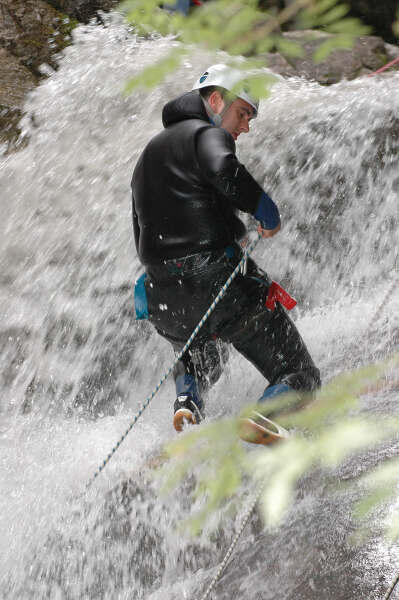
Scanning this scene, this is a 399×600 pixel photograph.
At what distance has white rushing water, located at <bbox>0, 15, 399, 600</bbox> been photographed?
9.91ft

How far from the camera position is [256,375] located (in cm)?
380

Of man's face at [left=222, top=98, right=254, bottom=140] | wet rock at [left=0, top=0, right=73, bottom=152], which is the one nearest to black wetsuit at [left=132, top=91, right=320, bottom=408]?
man's face at [left=222, top=98, right=254, bottom=140]

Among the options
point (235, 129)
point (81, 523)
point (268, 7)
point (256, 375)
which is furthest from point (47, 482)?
point (268, 7)

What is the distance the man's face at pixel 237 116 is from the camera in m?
2.51

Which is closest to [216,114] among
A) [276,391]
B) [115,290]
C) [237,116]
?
[237,116]

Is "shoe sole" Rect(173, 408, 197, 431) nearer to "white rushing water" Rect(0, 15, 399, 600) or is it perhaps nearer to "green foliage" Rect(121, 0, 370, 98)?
"white rushing water" Rect(0, 15, 399, 600)

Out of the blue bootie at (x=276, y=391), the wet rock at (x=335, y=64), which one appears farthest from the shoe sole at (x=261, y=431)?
the wet rock at (x=335, y=64)

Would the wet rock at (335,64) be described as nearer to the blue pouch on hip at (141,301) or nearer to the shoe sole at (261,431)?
Answer: the blue pouch on hip at (141,301)

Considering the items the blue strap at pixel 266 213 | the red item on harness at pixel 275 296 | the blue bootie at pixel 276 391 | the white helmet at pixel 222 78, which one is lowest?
the blue bootie at pixel 276 391

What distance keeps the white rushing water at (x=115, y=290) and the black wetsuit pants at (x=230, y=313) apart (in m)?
0.50

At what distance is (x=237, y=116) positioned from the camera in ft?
8.36

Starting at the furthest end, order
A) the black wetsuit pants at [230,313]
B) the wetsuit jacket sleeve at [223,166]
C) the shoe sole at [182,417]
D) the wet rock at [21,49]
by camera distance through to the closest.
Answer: the wet rock at [21,49]
the shoe sole at [182,417]
the black wetsuit pants at [230,313]
the wetsuit jacket sleeve at [223,166]

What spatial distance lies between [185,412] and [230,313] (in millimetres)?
568

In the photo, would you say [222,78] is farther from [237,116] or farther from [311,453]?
[311,453]
